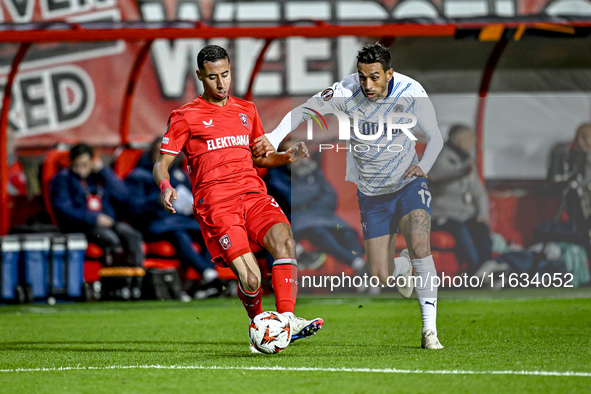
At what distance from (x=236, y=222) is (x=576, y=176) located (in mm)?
5376

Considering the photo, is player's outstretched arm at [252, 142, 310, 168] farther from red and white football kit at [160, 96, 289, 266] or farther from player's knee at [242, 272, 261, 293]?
player's knee at [242, 272, 261, 293]

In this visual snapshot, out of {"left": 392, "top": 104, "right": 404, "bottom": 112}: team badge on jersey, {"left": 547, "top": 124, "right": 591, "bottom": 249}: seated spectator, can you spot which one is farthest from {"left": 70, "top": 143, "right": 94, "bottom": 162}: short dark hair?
{"left": 392, "top": 104, "right": 404, "bottom": 112}: team badge on jersey

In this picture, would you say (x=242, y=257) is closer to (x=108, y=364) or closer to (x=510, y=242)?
(x=108, y=364)

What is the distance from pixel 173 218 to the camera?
1138cm

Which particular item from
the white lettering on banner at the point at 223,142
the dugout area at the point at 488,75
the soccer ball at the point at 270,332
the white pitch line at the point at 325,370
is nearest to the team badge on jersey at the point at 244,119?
the white lettering on banner at the point at 223,142

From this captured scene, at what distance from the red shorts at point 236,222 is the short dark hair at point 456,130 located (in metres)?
4.26

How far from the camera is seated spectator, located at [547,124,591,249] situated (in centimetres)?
1040

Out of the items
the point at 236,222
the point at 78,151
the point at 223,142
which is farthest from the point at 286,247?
the point at 78,151

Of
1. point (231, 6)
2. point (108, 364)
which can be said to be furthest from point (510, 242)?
point (231, 6)

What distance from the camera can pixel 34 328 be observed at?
8.44 meters

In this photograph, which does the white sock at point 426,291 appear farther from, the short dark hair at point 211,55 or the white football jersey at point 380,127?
the short dark hair at point 211,55

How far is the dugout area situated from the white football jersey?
3.12 metres

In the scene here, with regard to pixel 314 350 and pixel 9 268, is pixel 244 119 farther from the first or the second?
pixel 9 268

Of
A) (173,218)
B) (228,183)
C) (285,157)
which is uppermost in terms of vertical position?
(285,157)
